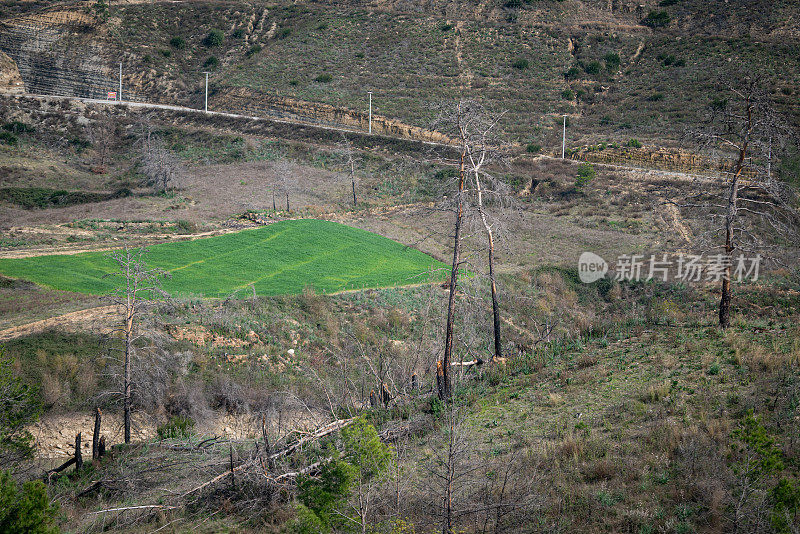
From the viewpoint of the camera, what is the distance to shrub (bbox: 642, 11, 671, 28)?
85188 millimetres

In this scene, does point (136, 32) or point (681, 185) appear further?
point (136, 32)

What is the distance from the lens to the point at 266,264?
3525 centimetres

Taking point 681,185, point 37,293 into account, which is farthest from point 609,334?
point 681,185

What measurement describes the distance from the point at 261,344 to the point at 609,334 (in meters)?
14.0

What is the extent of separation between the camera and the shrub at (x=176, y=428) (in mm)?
19703

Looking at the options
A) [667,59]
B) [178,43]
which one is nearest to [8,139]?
[178,43]

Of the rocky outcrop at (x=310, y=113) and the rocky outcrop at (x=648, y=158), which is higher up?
the rocky outcrop at (x=310, y=113)

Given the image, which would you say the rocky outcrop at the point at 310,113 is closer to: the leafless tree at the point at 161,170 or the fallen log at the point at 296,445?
the leafless tree at the point at 161,170

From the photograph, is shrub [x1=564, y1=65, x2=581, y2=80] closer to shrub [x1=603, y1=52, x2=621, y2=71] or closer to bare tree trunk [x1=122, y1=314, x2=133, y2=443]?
shrub [x1=603, y1=52, x2=621, y2=71]

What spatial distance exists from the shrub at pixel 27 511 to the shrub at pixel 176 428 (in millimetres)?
10725

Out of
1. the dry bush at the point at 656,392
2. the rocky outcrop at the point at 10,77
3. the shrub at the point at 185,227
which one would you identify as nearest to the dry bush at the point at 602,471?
the dry bush at the point at 656,392

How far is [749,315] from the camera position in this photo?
20.2 metres

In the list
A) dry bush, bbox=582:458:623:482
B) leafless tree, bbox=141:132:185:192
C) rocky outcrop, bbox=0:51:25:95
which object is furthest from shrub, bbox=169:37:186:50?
dry bush, bbox=582:458:623:482

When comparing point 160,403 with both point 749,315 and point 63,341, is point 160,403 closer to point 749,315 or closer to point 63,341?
point 63,341
